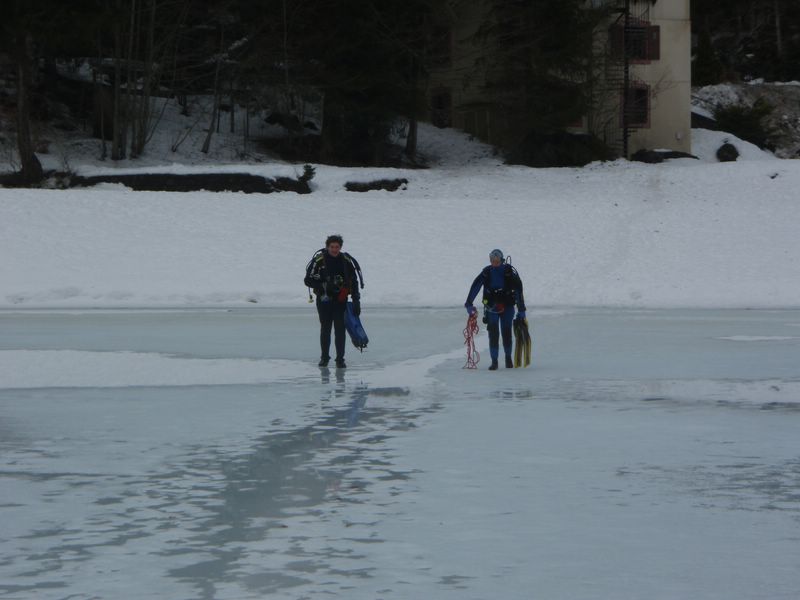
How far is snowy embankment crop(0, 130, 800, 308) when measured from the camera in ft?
101

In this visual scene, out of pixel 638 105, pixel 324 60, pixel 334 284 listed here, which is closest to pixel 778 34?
pixel 638 105

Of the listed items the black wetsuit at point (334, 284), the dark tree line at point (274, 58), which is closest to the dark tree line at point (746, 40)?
the dark tree line at point (274, 58)

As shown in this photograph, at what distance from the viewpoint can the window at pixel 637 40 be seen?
51406 mm

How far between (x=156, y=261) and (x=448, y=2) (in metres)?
20.3

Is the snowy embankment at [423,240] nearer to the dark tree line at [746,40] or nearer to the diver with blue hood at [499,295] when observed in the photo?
the diver with blue hood at [499,295]

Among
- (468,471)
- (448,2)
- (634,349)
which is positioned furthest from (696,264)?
(468,471)

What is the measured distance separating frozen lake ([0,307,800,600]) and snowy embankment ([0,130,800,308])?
40.7 feet

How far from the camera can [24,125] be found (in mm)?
40781

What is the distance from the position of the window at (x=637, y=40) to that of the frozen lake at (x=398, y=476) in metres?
34.6

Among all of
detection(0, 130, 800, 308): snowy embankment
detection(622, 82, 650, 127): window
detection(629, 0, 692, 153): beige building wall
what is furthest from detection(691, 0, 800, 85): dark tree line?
detection(0, 130, 800, 308): snowy embankment

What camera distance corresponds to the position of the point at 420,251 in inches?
1355

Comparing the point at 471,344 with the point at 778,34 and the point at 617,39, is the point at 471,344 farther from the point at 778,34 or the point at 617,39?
the point at 778,34

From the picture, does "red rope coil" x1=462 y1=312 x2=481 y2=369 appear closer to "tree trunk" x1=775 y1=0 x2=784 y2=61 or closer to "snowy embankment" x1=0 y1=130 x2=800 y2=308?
"snowy embankment" x1=0 y1=130 x2=800 y2=308

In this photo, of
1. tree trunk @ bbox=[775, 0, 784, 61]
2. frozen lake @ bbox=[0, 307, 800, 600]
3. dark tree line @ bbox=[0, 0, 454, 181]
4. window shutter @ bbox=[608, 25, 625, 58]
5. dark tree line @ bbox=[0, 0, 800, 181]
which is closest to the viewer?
frozen lake @ bbox=[0, 307, 800, 600]
